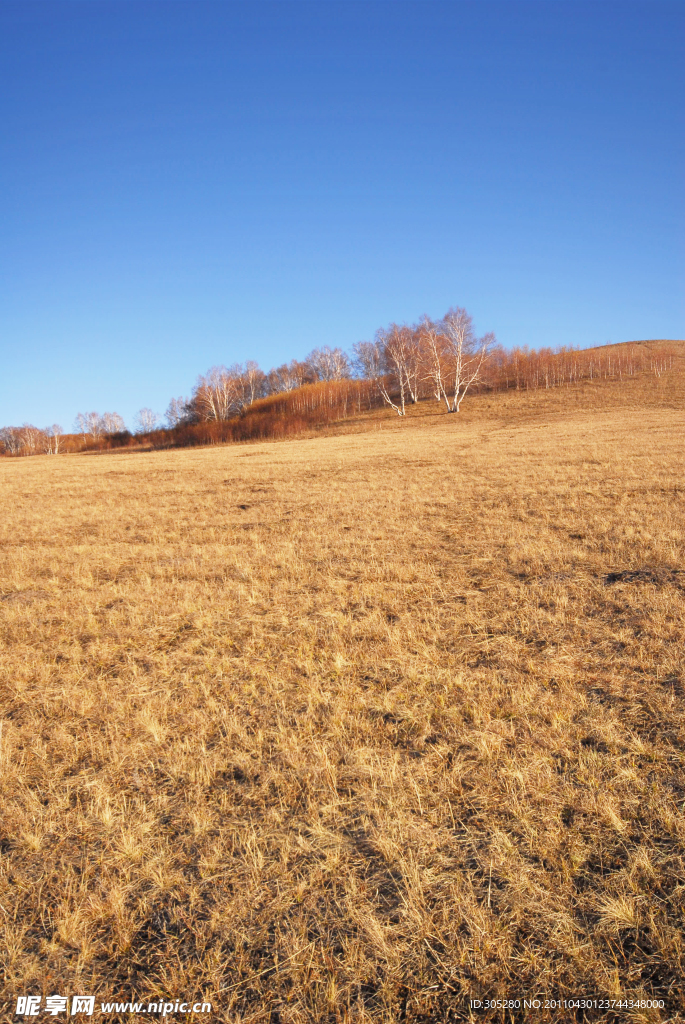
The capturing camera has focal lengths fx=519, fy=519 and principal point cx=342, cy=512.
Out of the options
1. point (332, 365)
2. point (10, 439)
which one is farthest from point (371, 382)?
point (10, 439)

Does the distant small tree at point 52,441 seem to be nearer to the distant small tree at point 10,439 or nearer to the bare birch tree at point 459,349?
the distant small tree at point 10,439

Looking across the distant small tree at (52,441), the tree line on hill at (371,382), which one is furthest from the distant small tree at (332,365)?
the distant small tree at (52,441)

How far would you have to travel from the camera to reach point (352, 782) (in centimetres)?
384

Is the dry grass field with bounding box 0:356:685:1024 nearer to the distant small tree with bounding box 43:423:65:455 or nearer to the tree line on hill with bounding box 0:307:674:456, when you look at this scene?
the tree line on hill with bounding box 0:307:674:456

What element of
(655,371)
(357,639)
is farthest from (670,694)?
(655,371)

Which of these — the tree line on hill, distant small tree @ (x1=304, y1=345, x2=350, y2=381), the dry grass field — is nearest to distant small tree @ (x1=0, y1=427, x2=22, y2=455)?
the tree line on hill

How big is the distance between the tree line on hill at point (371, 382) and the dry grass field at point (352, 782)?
5386 cm

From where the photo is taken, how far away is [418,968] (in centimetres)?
254

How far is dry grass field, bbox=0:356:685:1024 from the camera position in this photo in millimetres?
2557

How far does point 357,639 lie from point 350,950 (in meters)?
3.78

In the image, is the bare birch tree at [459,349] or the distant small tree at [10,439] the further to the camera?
the distant small tree at [10,439]

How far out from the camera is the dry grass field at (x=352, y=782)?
256 cm

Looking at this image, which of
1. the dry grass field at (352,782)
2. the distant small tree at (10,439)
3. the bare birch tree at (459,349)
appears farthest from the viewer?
the distant small tree at (10,439)

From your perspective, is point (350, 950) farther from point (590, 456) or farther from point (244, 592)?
point (590, 456)
